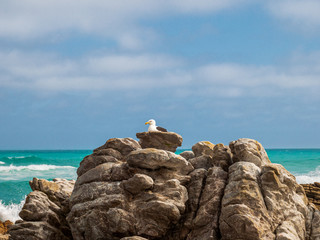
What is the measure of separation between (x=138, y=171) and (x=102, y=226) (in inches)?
92.9

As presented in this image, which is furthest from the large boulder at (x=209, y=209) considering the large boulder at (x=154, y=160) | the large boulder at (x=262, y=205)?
the large boulder at (x=154, y=160)

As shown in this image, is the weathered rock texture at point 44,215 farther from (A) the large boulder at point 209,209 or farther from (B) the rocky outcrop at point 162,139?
(A) the large boulder at point 209,209

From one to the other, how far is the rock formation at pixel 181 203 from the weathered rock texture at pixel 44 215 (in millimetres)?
37

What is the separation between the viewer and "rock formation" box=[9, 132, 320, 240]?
1364 centimetres

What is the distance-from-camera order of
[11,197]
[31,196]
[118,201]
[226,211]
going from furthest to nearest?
1. [11,197]
2. [31,196]
3. [118,201]
4. [226,211]

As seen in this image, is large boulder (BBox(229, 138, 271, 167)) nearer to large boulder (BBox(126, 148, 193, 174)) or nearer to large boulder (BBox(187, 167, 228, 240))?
large boulder (BBox(187, 167, 228, 240))

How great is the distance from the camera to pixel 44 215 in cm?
1611

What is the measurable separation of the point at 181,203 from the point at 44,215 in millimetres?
5583

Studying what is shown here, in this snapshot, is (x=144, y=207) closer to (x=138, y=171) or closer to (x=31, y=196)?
(x=138, y=171)

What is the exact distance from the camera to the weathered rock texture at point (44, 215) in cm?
1521

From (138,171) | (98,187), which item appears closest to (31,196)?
(98,187)

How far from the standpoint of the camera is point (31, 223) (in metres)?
15.4

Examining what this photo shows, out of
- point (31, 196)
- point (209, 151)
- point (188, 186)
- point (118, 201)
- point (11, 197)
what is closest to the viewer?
point (118, 201)

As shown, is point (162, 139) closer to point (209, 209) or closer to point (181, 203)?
point (181, 203)
